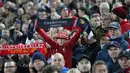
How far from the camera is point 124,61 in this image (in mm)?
10859

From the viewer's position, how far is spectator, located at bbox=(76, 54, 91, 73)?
36.8 feet

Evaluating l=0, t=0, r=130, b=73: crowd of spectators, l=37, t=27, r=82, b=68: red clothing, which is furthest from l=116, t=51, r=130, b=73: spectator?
l=37, t=27, r=82, b=68: red clothing

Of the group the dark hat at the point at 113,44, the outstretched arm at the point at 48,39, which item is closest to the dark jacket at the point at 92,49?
the outstretched arm at the point at 48,39

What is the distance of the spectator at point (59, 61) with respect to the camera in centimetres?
1130

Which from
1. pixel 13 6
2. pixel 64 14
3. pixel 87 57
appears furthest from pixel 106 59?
pixel 13 6

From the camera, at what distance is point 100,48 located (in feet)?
40.6

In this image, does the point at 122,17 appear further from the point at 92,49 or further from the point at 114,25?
the point at 92,49

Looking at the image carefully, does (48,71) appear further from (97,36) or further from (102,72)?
(97,36)

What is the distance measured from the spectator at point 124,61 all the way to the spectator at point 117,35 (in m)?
0.79

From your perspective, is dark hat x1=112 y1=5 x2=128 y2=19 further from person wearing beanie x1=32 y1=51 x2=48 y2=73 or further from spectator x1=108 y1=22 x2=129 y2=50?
person wearing beanie x1=32 y1=51 x2=48 y2=73

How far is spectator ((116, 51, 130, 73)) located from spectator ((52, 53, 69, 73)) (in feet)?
3.70

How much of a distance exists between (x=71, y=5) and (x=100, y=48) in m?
5.45

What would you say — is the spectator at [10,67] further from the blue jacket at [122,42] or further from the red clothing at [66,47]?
the blue jacket at [122,42]

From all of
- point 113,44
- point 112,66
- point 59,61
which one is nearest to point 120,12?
point 113,44
